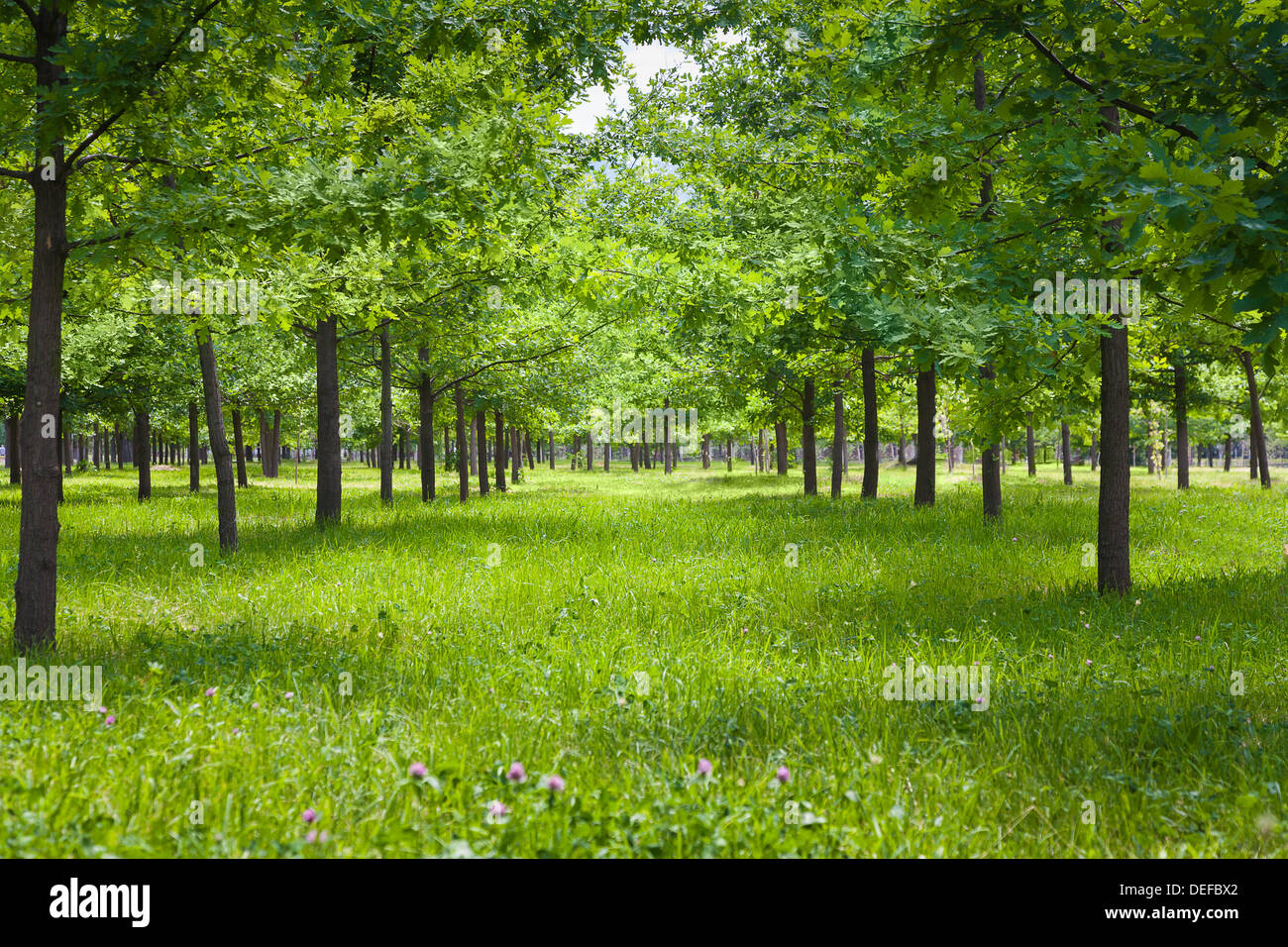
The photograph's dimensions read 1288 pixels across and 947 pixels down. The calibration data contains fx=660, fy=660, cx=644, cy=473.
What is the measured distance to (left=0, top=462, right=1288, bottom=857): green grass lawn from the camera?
2.84m

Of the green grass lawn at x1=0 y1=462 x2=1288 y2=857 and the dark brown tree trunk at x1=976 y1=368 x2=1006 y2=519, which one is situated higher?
the dark brown tree trunk at x1=976 y1=368 x2=1006 y2=519

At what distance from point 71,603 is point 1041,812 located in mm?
8226

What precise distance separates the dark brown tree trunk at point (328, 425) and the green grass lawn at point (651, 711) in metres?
3.42

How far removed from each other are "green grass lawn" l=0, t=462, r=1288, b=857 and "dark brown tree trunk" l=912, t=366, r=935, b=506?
5.57m

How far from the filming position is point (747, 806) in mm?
3018

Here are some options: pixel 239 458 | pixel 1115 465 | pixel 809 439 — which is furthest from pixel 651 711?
pixel 239 458

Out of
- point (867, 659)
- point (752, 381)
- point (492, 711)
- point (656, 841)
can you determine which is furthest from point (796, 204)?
point (656, 841)

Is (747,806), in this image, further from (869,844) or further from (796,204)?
(796,204)

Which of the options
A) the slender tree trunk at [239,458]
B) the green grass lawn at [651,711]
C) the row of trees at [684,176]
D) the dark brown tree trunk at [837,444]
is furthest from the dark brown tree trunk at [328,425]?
the slender tree trunk at [239,458]

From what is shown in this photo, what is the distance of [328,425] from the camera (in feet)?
38.7

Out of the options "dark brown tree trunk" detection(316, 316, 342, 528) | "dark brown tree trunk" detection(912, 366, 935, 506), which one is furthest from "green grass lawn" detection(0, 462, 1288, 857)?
"dark brown tree trunk" detection(912, 366, 935, 506)

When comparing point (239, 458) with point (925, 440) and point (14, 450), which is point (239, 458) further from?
point (925, 440)

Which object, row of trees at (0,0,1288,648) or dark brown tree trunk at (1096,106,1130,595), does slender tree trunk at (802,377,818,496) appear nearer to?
row of trees at (0,0,1288,648)

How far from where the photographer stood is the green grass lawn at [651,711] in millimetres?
2836
